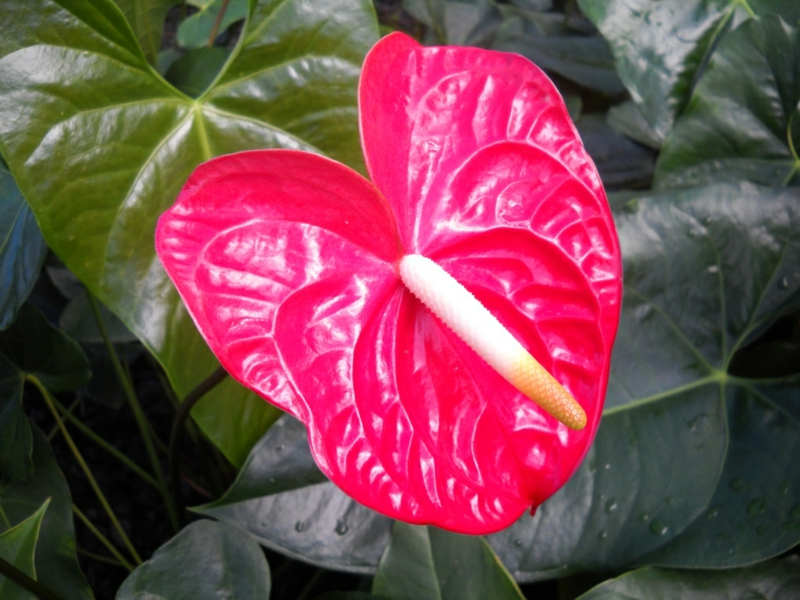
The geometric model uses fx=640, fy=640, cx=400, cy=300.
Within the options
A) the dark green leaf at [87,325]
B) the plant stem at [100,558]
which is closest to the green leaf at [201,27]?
the dark green leaf at [87,325]

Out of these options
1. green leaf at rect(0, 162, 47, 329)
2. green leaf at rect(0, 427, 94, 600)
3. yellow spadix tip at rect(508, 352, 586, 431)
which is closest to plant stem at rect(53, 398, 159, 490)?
green leaf at rect(0, 427, 94, 600)

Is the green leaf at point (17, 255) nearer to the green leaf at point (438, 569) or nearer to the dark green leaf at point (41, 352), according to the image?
the dark green leaf at point (41, 352)

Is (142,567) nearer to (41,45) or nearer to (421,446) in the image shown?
(421,446)

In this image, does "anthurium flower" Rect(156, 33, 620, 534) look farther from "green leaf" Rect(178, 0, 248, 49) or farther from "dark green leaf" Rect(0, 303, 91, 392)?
"green leaf" Rect(178, 0, 248, 49)

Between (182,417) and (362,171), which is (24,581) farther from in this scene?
(362,171)

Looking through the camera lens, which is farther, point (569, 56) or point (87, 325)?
point (569, 56)

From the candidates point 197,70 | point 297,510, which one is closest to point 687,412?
point 297,510

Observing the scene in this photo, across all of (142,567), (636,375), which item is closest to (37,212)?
(142,567)
